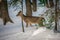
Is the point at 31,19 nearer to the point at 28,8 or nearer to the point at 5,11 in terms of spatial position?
the point at 28,8

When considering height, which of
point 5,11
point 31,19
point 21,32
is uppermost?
point 5,11

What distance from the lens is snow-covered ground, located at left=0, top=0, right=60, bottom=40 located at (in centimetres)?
162

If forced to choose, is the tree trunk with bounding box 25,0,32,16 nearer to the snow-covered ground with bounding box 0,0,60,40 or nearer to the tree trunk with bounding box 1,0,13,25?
the snow-covered ground with bounding box 0,0,60,40

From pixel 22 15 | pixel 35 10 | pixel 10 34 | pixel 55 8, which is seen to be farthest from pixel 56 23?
pixel 10 34

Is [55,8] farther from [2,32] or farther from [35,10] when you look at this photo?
[2,32]

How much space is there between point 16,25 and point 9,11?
0.18m

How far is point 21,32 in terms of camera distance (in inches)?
64.7

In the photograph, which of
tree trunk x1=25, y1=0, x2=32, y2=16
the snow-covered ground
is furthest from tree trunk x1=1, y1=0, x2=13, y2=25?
tree trunk x1=25, y1=0, x2=32, y2=16

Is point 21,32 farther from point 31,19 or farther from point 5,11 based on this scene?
point 5,11

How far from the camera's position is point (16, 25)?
164cm

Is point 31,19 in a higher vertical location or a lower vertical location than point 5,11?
lower

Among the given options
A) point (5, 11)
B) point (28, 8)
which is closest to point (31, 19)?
point (28, 8)

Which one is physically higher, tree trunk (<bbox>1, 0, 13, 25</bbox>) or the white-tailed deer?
tree trunk (<bbox>1, 0, 13, 25</bbox>)

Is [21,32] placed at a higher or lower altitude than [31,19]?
lower
